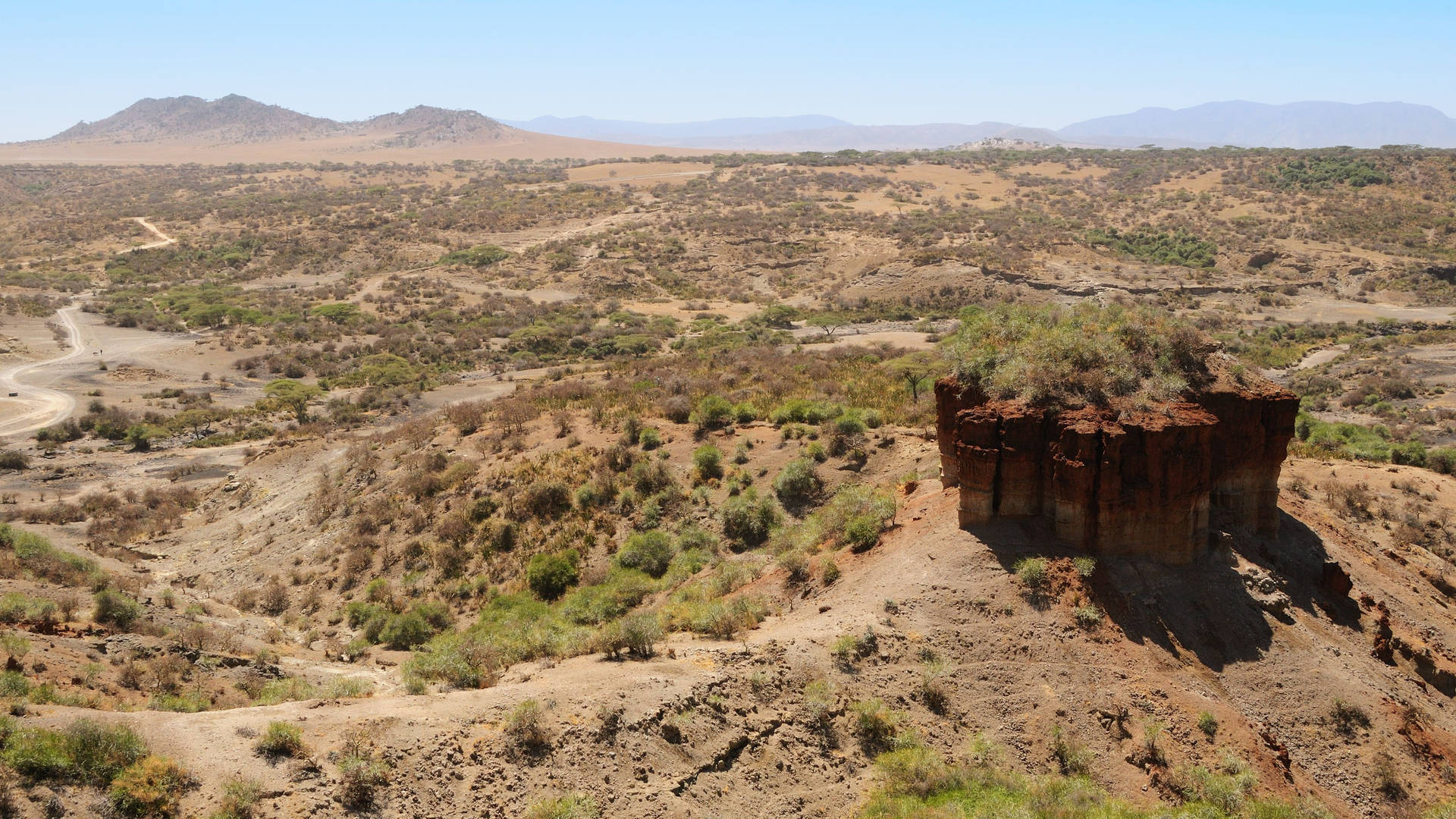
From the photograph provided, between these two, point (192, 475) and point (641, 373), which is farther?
point (641, 373)

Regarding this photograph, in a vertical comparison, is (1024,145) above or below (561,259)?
above

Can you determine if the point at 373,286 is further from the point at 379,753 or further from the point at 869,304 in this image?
the point at 379,753

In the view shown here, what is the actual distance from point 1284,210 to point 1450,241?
9.77 m

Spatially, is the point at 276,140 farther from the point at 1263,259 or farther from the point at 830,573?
the point at 830,573

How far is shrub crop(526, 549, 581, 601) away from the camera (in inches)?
647

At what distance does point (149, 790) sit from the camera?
7.18 m

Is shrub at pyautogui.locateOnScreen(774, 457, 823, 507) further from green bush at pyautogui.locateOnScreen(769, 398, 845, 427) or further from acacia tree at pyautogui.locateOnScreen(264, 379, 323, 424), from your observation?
acacia tree at pyautogui.locateOnScreen(264, 379, 323, 424)

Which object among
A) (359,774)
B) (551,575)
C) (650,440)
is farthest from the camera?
(650,440)

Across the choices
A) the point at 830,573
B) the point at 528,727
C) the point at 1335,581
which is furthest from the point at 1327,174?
the point at 528,727

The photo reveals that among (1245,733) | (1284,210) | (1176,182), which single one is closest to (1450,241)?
(1284,210)

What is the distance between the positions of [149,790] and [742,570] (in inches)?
347

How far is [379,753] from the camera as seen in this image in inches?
321

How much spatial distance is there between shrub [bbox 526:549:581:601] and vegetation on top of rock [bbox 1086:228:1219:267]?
47657mm

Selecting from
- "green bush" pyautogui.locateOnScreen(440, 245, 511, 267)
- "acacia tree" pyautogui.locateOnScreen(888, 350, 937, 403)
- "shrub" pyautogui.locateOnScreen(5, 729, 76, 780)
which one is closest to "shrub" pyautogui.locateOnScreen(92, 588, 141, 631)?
"shrub" pyautogui.locateOnScreen(5, 729, 76, 780)
